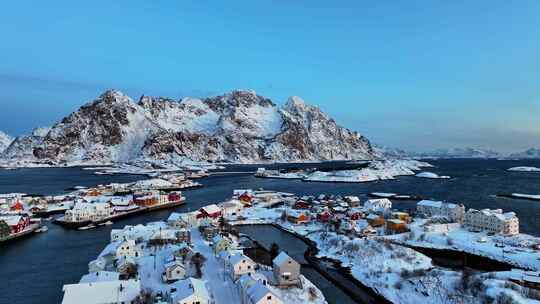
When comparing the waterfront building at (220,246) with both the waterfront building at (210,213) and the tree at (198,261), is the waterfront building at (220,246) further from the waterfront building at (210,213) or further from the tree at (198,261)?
the waterfront building at (210,213)

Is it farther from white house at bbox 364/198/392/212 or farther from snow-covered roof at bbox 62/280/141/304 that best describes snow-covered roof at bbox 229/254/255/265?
white house at bbox 364/198/392/212

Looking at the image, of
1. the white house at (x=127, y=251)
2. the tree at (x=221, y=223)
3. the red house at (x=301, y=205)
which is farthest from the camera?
the red house at (x=301, y=205)

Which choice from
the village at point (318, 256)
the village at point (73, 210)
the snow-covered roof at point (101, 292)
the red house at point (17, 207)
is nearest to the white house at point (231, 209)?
the village at point (318, 256)

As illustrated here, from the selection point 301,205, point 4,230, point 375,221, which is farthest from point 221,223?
point 4,230

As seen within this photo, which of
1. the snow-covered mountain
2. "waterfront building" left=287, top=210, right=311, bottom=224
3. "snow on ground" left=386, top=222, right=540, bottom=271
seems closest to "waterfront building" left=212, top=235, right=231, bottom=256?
"snow on ground" left=386, top=222, right=540, bottom=271

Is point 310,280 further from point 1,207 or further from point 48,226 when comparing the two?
point 1,207
